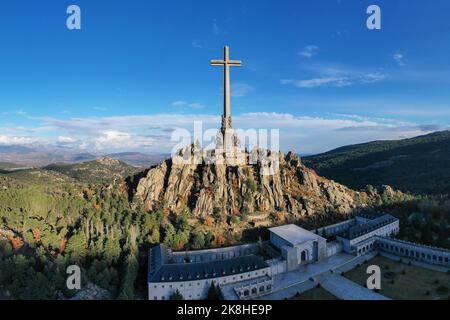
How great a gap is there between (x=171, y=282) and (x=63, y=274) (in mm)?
17880

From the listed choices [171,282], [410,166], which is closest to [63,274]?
[171,282]

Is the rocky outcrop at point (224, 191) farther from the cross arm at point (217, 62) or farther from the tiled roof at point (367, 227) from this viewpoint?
the cross arm at point (217, 62)

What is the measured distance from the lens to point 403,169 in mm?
165125

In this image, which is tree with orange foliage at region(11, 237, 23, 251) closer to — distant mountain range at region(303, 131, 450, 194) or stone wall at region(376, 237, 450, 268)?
stone wall at region(376, 237, 450, 268)

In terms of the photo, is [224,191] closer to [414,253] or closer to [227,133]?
[227,133]

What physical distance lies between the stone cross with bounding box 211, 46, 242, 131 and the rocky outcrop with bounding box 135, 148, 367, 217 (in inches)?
452

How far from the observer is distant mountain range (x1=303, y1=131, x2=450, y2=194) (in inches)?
5466

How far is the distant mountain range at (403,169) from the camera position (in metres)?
139

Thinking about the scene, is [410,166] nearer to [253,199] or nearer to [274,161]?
[274,161]

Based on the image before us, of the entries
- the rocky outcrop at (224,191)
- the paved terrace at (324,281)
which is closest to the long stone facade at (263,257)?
the paved terrace at (324,281)

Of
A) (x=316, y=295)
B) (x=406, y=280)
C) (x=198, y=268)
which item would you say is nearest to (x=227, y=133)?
(x=198, y=268)

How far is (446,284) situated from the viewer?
5125cm

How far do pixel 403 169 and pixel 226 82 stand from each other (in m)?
124
